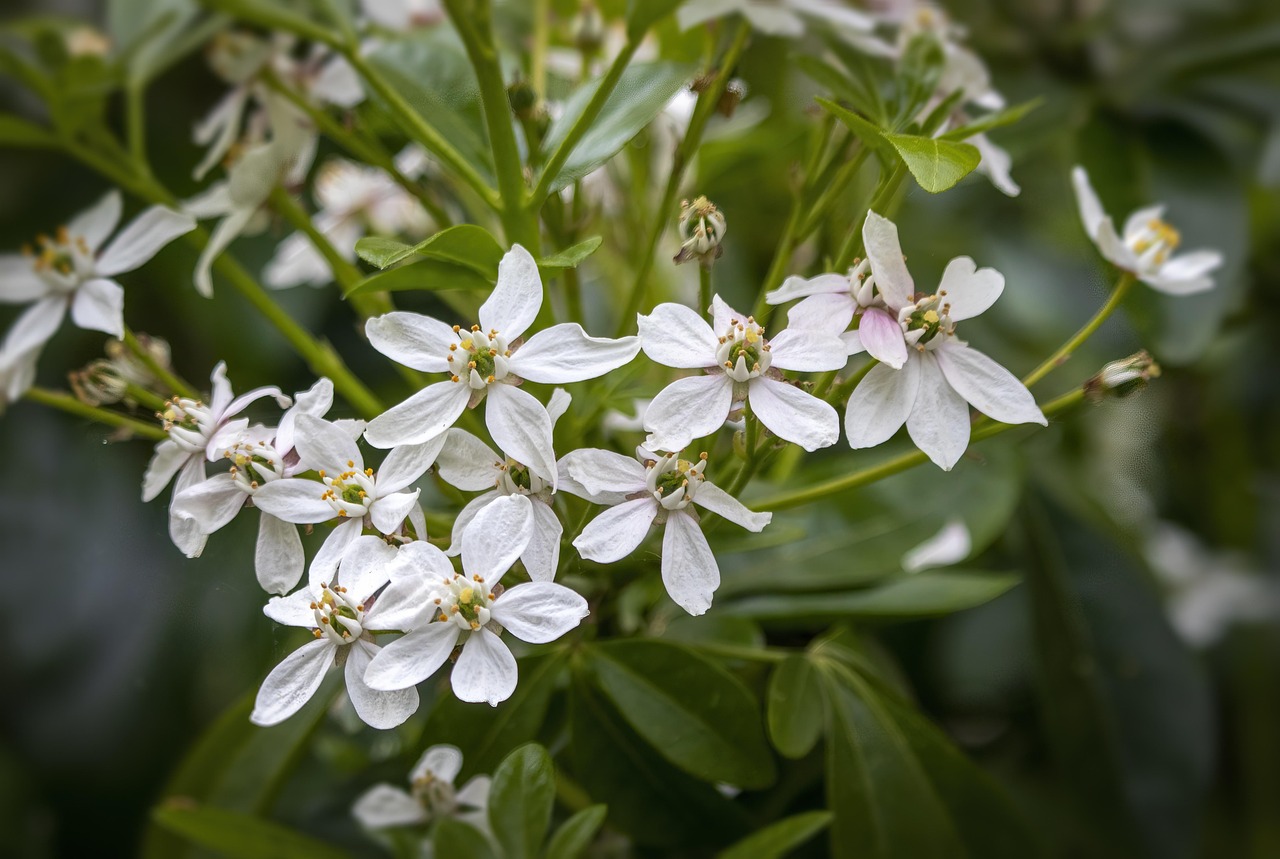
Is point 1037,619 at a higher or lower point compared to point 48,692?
lower

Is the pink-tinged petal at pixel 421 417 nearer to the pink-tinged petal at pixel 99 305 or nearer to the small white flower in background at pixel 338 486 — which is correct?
the small white flower in background at pixel 338 486

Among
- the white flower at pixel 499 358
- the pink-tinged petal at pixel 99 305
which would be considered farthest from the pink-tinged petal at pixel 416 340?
the pink-tinged petal at pixel 99 305

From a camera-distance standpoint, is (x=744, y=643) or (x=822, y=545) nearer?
(x=744, y=643)

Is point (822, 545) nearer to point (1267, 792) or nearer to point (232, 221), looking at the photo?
point (232, 221)

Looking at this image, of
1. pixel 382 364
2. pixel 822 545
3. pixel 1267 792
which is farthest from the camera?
pixel 1267 792

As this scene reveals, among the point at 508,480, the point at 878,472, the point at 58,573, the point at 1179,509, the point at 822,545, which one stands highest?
the point at 508,480

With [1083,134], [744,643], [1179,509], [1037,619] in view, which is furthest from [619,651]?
[1179,509]
